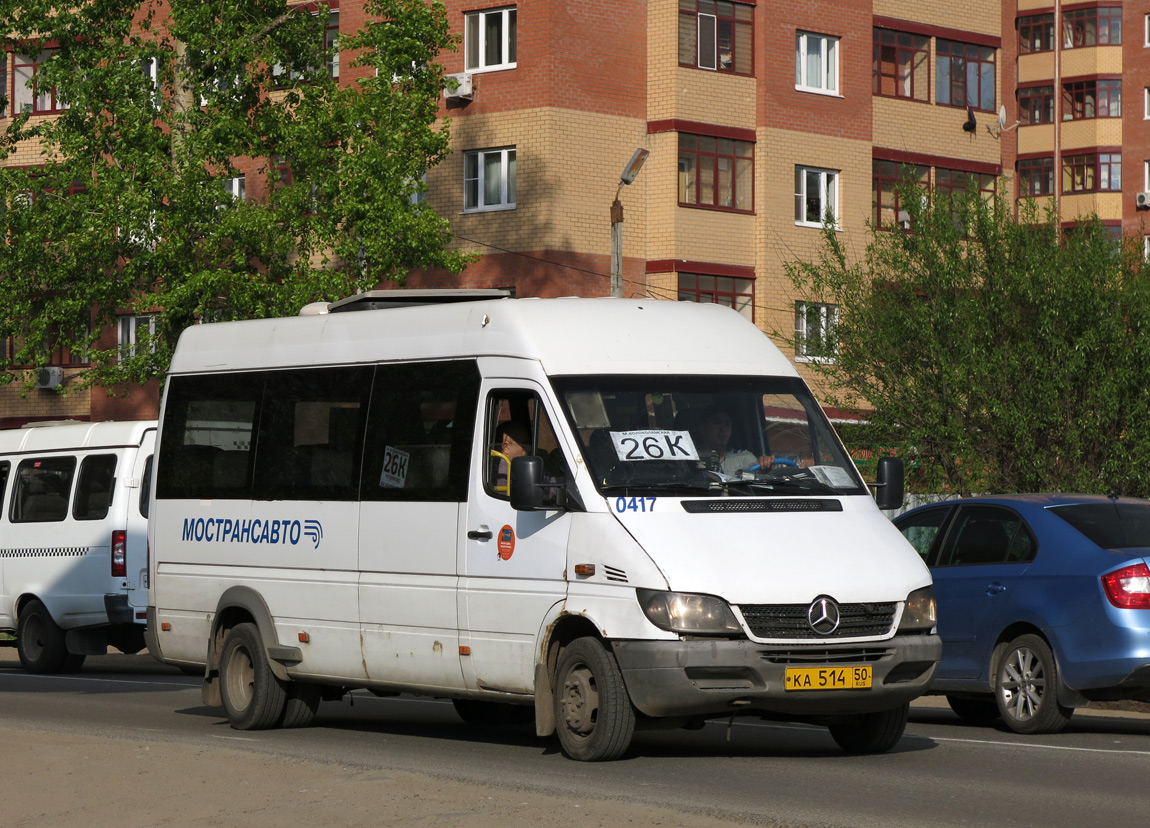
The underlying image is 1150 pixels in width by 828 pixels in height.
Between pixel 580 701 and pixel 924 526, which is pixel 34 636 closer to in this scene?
pixel 924 526

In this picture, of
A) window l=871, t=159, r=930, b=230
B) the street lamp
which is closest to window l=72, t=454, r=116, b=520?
the street lamp

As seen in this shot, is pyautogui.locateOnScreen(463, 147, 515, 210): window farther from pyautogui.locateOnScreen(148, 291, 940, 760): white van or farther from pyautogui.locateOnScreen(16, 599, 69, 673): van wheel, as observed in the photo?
pyautogui.locateOnScreen(148, 291, 940, 760): white van

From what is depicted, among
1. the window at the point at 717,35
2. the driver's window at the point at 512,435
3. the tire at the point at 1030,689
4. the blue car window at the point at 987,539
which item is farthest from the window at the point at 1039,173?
the driver's window at the point at 512,435

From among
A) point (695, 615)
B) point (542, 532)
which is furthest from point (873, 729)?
point (542, 532)

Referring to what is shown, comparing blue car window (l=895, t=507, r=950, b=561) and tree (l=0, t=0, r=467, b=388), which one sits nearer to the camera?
blue car window (l=895, t=507, r=950, b=561)

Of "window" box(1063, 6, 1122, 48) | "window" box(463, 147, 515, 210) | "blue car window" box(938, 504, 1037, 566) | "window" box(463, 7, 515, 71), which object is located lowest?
"blue car window" box(938, 504, 1037, 566)

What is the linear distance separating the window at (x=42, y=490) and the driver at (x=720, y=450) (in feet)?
39.7

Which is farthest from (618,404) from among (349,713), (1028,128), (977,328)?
(1028,128)

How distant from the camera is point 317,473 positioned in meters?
13.2

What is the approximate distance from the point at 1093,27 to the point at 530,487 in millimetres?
60981

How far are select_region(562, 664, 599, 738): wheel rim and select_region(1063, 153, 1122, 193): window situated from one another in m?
59.1

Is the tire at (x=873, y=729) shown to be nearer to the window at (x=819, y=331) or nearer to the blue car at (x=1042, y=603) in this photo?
the blue car at (x=1042, y=603)

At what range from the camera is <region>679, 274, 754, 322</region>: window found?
41469mm

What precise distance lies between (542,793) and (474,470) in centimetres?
268
